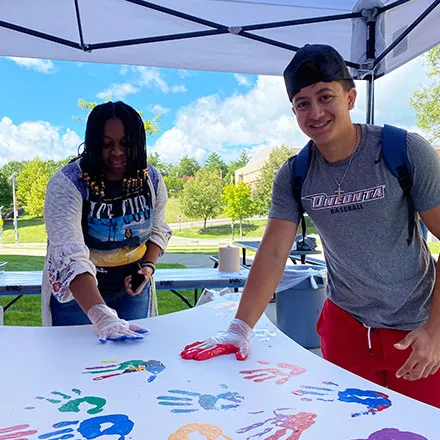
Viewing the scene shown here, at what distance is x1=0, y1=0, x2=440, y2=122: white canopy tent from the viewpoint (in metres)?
2.23

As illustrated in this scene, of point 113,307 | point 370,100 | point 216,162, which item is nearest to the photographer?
point 113,307

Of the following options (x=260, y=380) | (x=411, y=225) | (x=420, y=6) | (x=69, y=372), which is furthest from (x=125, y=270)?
(x=420, y=6)

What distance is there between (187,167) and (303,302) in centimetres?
1617

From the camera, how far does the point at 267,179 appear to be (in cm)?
1628

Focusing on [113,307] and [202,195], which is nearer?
[113,307]

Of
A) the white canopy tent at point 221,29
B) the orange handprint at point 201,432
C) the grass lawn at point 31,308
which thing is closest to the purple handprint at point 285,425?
the orange handprint at point 201,432

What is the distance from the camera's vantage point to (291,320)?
3293mm

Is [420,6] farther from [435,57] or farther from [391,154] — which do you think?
[435,57]

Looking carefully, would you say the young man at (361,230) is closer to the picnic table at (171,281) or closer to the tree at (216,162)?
the picnic table at (171,281)

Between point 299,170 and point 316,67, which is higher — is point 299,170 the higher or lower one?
the lower one

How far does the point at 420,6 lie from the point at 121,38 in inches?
60.1

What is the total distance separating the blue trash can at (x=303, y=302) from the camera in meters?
3.19

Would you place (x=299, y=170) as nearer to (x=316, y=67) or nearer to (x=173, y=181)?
(x=316, y=67)

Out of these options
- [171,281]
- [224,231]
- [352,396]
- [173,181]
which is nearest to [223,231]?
[224,231]
